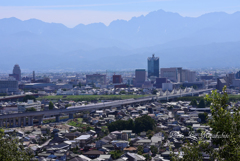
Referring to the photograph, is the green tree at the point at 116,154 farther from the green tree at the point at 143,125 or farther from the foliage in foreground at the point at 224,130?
the foliage in foreground at the point at 224,130

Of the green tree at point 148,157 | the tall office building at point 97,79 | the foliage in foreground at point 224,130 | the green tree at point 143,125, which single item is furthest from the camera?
the tall office building at point 97,79

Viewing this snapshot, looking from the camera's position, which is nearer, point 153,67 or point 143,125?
point 143,125

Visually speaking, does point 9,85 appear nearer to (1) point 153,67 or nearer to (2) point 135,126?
(1) point 153,67

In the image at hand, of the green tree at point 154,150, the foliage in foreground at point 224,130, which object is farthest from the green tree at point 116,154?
the foliage in foreground at point 224,130

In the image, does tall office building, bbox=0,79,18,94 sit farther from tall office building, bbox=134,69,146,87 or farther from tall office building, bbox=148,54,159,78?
tall office building, bbox=148,54,159,78

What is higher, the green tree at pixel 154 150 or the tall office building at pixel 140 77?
the tall office building at pixel 140 77

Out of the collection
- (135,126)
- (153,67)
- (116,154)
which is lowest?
(116,154)

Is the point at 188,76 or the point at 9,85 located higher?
the point at 188,76

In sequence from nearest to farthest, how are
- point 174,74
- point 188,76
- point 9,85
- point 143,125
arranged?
point 143,125 → point 9,85 → point 188,76 → point 174,74

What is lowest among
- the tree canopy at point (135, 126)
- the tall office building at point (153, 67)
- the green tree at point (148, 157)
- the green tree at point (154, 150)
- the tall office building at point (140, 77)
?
the green tree at point (148, 157)

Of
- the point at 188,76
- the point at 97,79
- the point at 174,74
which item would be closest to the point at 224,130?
the point at 188,76

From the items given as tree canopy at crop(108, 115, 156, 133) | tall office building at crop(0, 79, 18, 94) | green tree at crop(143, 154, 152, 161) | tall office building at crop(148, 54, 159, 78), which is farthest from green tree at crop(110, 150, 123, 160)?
tall office building at crop(148, 54, 159, 78)

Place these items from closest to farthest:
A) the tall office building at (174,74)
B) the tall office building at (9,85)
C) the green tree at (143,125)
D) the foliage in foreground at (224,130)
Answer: the foliage in foreground at (224,130), the green tree at (143,125), the tall office building at (9,85), the tall office building at (174,74)
